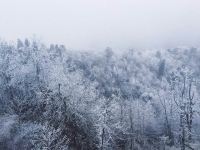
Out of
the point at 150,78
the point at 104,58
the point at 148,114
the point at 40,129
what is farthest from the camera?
the point at 104,58

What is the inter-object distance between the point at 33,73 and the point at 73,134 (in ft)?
49.6

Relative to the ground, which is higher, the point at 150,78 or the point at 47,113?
the point at 47,113

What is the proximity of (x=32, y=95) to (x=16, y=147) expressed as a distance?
17.9 m

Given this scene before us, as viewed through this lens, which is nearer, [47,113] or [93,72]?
[47,113]

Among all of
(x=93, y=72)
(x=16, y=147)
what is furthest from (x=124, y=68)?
(x=16, y=147)

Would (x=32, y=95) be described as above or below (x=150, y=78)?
above

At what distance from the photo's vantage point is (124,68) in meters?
172

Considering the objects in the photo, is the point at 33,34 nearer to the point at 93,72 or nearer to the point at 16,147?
the point at 16,147

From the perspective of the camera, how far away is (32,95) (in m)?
60.8

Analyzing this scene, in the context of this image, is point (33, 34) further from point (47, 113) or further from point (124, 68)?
point (124, 68)

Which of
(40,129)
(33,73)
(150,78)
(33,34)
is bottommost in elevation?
(150,78)

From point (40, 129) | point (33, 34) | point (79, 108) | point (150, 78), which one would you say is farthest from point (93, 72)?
point (40, 129)

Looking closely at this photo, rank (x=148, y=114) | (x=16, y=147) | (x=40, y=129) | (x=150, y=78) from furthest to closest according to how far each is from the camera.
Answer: (x=150, y=78), (x=148, y=114), (x=40, y=129), (x=16, y=147)

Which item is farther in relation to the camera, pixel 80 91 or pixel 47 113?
pixel 80 91
